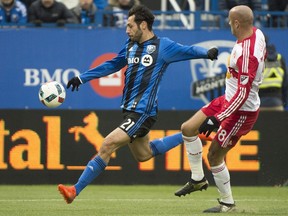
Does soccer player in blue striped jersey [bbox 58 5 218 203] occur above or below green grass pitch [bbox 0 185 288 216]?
above

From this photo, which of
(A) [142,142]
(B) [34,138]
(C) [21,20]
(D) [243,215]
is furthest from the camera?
(C) [21,20]

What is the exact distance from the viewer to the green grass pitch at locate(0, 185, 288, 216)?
10.7m

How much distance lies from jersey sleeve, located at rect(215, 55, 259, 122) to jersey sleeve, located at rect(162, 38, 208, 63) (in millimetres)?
851

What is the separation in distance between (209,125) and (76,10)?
778 cm

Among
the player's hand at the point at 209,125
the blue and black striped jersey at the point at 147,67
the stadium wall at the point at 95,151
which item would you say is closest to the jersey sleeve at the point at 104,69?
the blue and black striped jersey at the point at 147,67

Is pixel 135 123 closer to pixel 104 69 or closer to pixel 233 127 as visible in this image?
pixel 104 69

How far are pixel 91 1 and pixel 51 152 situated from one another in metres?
3.41

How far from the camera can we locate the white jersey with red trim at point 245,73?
10.2 m

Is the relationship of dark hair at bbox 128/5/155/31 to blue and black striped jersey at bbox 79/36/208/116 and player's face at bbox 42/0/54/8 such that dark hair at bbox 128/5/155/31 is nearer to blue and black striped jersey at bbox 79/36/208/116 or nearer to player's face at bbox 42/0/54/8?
blue and black striped jersey at bbox 79/36/208/116

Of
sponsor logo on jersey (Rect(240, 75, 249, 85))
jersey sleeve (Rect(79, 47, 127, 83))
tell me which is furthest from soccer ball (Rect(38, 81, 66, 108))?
sponsor logo on jersey (Rect(240, 75, 249, 85))

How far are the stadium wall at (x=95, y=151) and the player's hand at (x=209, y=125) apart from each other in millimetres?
4918

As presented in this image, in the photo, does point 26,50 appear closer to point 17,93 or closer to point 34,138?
point 17,93

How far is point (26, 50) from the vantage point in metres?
17.4

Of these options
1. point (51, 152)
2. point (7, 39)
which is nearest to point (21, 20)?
point (7, 39)
